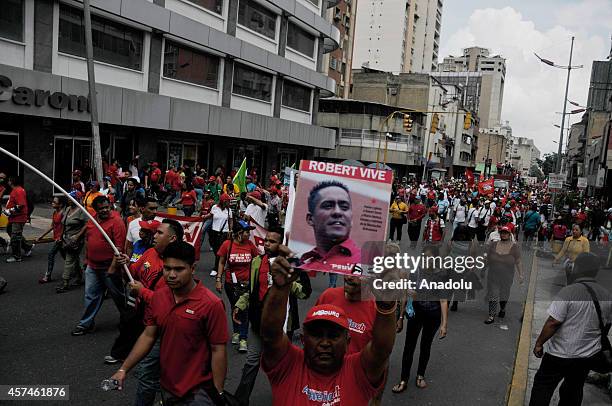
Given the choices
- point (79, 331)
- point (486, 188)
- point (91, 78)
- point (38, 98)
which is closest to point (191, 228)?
point (79, 331)

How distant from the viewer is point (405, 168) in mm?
57250

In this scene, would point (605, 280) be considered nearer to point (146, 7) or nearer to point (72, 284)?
point (72, 284)

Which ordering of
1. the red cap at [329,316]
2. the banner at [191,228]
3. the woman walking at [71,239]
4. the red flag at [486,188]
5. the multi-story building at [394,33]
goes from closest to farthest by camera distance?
the red cap at [329,316], the woman walking at [71,239], the banner at [191,228], the red flag at [486,188], the multi-story building at [394,33]

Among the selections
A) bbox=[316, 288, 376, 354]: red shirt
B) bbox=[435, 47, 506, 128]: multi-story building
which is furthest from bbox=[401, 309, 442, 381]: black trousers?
bbox=[435, 47, 506, 128]: multi-story building

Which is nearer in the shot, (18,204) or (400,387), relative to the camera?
(400,387)

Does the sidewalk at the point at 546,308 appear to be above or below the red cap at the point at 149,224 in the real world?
below

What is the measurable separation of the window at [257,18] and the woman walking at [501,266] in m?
21.0

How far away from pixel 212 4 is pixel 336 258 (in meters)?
23.0

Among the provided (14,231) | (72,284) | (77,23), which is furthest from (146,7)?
(72,284)

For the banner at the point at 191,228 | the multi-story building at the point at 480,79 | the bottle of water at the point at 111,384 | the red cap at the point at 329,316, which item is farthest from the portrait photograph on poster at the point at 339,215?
the multi-story building at the point at 480,79

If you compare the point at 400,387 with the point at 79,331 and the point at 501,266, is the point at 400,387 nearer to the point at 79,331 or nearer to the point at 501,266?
the point at 501,266

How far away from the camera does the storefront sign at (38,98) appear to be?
49.4 ft

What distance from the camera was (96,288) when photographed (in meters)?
6.17

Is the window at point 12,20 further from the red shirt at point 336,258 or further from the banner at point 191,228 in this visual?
the red shirt at point 336,258
